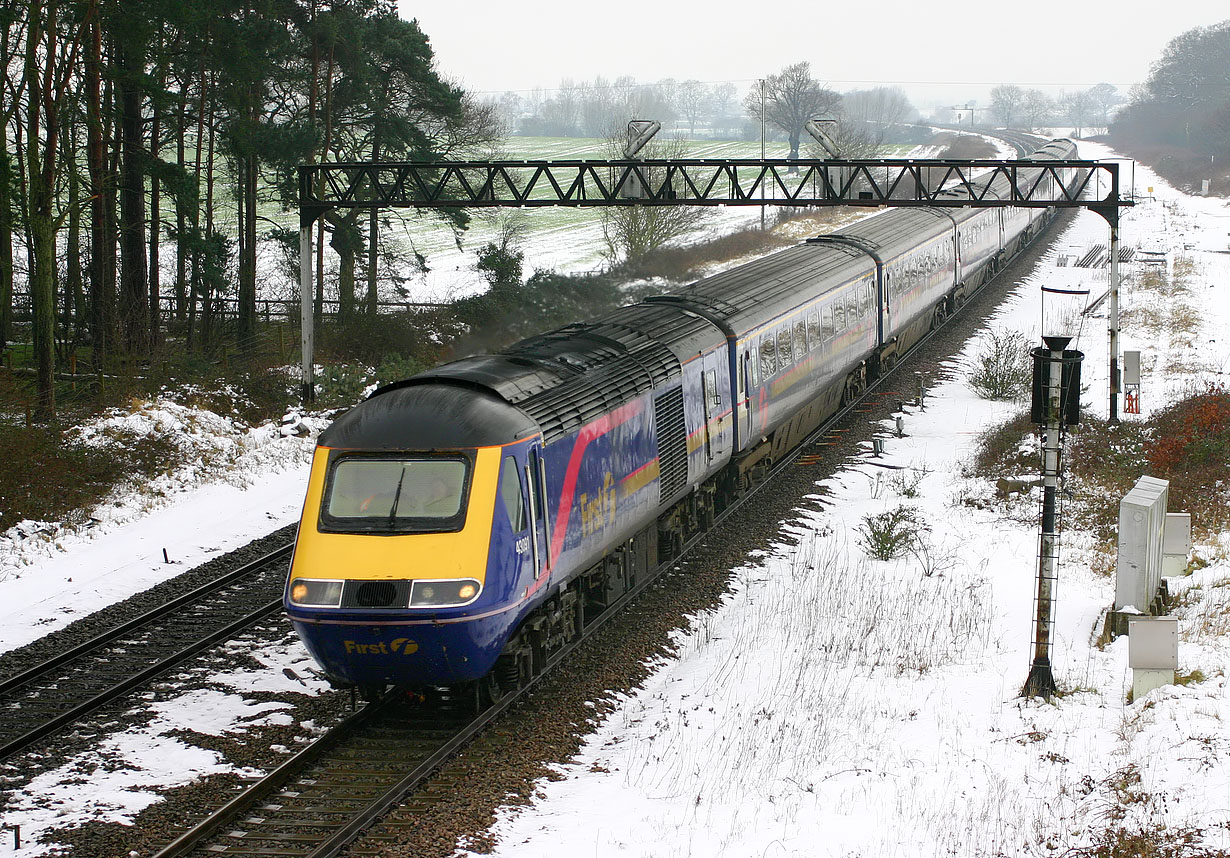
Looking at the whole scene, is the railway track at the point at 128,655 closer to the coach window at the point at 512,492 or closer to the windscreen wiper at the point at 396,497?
the windscreen wiper at the point at 396,497

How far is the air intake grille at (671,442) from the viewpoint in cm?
1498

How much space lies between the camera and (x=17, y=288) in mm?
34969

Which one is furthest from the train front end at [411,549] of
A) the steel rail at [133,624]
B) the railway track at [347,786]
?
the steel rail at [133,624]

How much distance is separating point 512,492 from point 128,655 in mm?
5692

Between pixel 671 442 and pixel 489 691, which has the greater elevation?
pixel 671 442

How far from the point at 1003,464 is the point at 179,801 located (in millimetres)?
15287

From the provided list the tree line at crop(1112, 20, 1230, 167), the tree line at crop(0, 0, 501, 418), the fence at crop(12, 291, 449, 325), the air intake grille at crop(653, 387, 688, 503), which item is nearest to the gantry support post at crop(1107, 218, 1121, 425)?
the air intake grille at crop(653, 387, 688, 503)

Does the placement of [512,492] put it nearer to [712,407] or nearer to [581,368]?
[581,368]

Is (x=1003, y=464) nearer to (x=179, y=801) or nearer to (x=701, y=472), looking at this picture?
(x=701, y=472)

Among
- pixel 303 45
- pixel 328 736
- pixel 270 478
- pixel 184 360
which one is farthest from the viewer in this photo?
pixel 303 45

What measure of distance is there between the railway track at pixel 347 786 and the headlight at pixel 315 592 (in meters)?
1.21

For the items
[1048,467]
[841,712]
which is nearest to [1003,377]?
[1048,467]

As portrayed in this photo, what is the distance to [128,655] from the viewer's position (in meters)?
13.8

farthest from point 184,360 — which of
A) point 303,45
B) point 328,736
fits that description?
point 328,736
